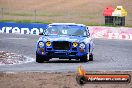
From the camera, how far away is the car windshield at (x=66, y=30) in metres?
21.6

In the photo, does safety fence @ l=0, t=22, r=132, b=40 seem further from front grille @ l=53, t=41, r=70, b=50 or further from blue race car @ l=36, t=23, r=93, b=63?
front grille @ l=53, t=41, r=70, b=50

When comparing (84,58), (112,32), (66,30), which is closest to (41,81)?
(84,58)

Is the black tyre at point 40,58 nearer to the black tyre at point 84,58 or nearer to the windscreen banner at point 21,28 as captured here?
the black tyre at point 84,58

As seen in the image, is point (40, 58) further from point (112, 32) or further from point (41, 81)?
point (112, 32)

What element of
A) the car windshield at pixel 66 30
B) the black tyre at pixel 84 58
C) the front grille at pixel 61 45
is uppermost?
the car windshield at pixel 66 30

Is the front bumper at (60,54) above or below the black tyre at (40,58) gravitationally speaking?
above

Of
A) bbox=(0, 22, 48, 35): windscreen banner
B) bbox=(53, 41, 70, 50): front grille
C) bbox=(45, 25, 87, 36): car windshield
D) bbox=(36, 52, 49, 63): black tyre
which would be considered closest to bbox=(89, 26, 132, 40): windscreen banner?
bbox=(0, 22, 48, 35): windscreen banner

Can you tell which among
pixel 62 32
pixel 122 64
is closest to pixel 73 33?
pixel 62 32

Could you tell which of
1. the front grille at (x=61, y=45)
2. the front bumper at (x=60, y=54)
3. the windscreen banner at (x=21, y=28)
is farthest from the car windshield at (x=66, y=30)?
the windscreen banner at (x=21, y=28)

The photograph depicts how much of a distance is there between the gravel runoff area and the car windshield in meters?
5.80

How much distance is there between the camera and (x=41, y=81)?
45.9 feet

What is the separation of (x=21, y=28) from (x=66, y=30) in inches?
927

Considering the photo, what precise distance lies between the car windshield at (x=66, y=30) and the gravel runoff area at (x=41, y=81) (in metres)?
5.80

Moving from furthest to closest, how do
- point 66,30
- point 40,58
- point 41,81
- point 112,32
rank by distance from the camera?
point 112,32, point 66,30, point 40,58, point 41,81
